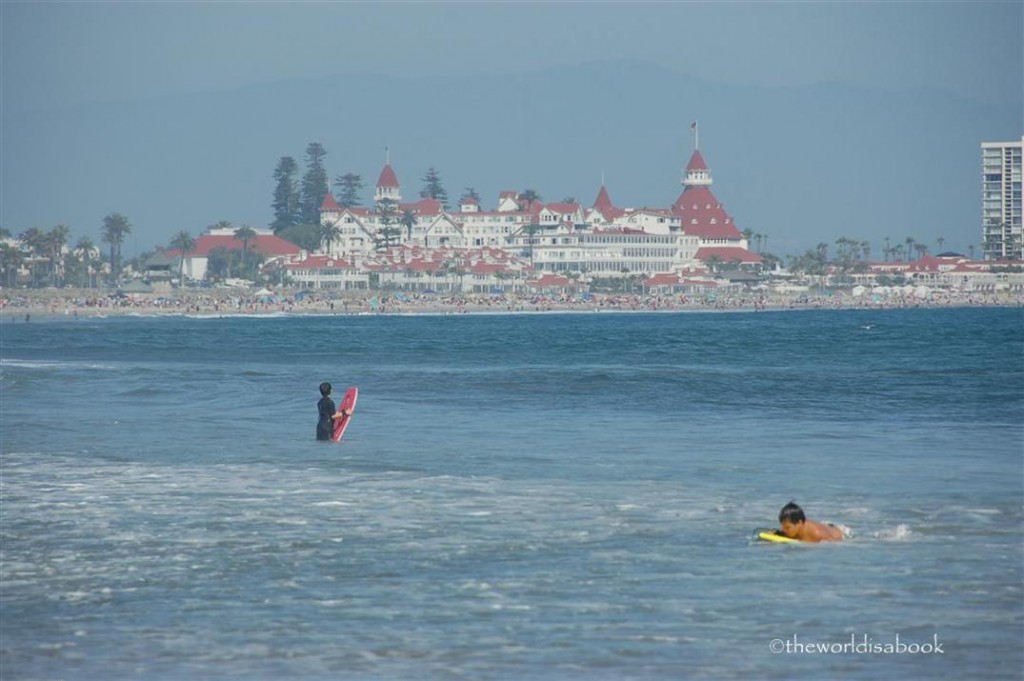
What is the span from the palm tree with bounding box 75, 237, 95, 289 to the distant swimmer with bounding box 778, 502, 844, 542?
585 ft

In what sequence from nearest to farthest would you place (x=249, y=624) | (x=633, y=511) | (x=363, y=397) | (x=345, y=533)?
(x=249, y=624)
(x=345, y=533)
(x=633, y=511)
(x=363, y=397)

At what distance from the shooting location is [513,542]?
12.4 metres

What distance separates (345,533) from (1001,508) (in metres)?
5.89

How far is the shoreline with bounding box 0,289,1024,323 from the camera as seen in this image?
477 ft

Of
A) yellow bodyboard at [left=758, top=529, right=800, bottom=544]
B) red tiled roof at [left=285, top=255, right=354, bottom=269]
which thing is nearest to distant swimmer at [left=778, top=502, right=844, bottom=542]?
yellow bodyboard at [left=758, top=529, right=800, bottom=544]

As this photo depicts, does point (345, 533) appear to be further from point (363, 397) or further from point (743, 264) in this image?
point (743, 264)

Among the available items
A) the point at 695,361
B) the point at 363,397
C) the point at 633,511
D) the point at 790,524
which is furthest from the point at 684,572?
the point at 695,361

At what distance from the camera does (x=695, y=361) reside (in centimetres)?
4616

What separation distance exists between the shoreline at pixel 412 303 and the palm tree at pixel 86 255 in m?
12.9

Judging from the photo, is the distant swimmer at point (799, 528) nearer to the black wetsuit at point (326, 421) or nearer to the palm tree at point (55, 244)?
the black wetsuit at point (326, 421)

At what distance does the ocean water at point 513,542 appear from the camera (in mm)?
9164

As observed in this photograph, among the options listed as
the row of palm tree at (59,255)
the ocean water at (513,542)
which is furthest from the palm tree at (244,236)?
the ocean water at (513,542)

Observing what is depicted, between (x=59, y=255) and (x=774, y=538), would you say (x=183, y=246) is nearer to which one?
(x=59, y=255)

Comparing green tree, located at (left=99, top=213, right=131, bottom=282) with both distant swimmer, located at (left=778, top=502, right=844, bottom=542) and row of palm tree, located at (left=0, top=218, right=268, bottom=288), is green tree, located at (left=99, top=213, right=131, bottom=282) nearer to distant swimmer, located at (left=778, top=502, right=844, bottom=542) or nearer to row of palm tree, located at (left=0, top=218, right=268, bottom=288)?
row of palm tree, located at (left=0, top=218, right=268, bottom=288)
